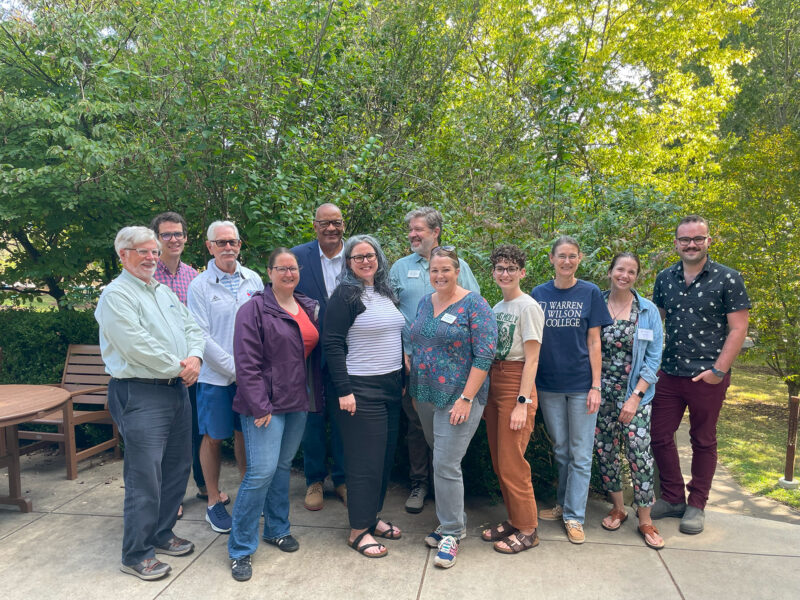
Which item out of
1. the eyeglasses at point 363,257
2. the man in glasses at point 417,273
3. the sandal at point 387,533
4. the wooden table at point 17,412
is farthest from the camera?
the man in glasses at point 417,273

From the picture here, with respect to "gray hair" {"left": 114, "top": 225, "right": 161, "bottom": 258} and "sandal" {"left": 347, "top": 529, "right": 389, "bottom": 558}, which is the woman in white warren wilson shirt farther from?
"gray hair" {"left": 114, "top": 225, "right": 161, "bottom": 258}

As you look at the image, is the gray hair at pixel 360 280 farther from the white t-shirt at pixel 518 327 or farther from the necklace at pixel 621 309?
the necklace at pixel 621 309

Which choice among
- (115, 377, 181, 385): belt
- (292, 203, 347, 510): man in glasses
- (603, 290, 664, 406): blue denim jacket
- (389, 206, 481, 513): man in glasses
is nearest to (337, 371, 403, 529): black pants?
(389, 206, 481, 513): man in glasses

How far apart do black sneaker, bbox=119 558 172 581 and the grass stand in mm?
Answer: 5467

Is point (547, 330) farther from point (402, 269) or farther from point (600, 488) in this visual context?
point (600, 488)

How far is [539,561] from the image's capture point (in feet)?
10.5

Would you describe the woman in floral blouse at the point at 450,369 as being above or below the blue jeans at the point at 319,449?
above

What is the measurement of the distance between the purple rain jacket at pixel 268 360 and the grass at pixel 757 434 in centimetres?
498

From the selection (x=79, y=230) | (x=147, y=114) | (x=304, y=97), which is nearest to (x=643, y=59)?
(x=304, y=97)

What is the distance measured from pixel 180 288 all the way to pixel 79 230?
2597 millimetres

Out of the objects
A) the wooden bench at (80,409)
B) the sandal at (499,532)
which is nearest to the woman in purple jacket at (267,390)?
the sandal at (499,532)

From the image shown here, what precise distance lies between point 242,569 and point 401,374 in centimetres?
144

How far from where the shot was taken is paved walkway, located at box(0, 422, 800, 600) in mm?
2912

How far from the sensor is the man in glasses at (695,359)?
355cm
